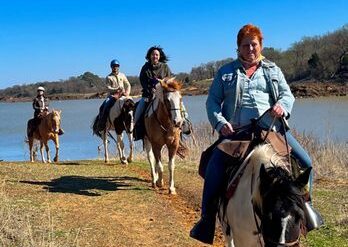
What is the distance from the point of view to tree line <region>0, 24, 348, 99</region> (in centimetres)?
6281

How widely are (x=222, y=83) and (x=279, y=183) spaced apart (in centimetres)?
149

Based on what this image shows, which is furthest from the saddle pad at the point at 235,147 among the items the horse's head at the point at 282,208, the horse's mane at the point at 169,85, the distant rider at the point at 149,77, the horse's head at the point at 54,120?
the horse's head at the point at 54,120

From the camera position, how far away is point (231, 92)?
4.27 meters

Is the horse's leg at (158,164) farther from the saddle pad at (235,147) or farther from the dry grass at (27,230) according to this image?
the saddle pad at (235,147)

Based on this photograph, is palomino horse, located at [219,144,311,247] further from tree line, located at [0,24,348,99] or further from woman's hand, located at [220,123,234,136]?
tree line, located at [0,24,348,99]

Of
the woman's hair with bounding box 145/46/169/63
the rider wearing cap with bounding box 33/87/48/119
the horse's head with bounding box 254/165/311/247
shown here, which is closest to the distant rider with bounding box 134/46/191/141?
the woman's hair with bounding box 145/46/169/63

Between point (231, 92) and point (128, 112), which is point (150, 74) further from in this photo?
point (231, 92)

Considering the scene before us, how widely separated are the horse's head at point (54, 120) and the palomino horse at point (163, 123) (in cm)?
544

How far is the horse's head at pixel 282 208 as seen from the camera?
2922 millimetres

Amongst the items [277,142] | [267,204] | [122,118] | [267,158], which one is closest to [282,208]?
[267,204]

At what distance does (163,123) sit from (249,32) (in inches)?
191

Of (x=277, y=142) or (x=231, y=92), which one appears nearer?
(x=277, y=142)

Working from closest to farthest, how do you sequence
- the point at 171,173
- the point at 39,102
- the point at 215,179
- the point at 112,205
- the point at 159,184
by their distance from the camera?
the point at 215,179, the point at 112,205, the point at 171,173, the point at 159,184, the point at 39,102

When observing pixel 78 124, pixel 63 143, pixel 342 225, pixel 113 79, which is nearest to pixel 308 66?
pixel 78 124
